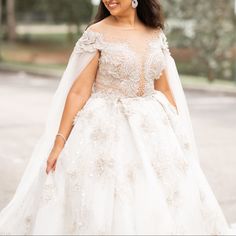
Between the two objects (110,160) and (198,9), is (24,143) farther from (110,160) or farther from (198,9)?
(198,9)

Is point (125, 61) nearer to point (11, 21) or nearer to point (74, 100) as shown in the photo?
point (74, 100)

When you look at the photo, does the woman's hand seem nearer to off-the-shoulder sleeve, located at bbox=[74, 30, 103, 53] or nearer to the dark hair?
off-the-shoulder sleeve, located at bbox=[74, 30, 103, 53]

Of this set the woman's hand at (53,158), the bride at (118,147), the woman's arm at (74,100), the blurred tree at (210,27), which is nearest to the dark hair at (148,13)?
the bride at (118,147)

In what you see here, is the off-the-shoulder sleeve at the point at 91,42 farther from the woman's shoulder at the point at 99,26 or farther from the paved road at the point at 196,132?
the paved road at the point at 196,132

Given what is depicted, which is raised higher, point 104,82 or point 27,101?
point 104,82

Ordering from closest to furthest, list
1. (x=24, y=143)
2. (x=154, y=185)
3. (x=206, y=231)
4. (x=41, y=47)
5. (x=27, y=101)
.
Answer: (x=154, y=185) < (x=206, y=231) < (x=24, y=143) < (x=27, y=101) < (x=41, y=47)

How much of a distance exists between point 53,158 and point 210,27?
14.7 m

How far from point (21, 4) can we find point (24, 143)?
23883 millimetres

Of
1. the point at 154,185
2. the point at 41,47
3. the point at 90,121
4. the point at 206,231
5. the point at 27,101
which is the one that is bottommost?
the point at 41,47

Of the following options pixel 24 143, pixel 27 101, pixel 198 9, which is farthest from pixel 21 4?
pixel 24 143

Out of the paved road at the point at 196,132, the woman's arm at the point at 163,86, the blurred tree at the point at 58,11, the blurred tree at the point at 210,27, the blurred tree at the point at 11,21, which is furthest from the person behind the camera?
the blurred tree at the point at 58,11

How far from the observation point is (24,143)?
9.32 meters

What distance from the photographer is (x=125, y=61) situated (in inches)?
157

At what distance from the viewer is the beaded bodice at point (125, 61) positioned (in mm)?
3980
